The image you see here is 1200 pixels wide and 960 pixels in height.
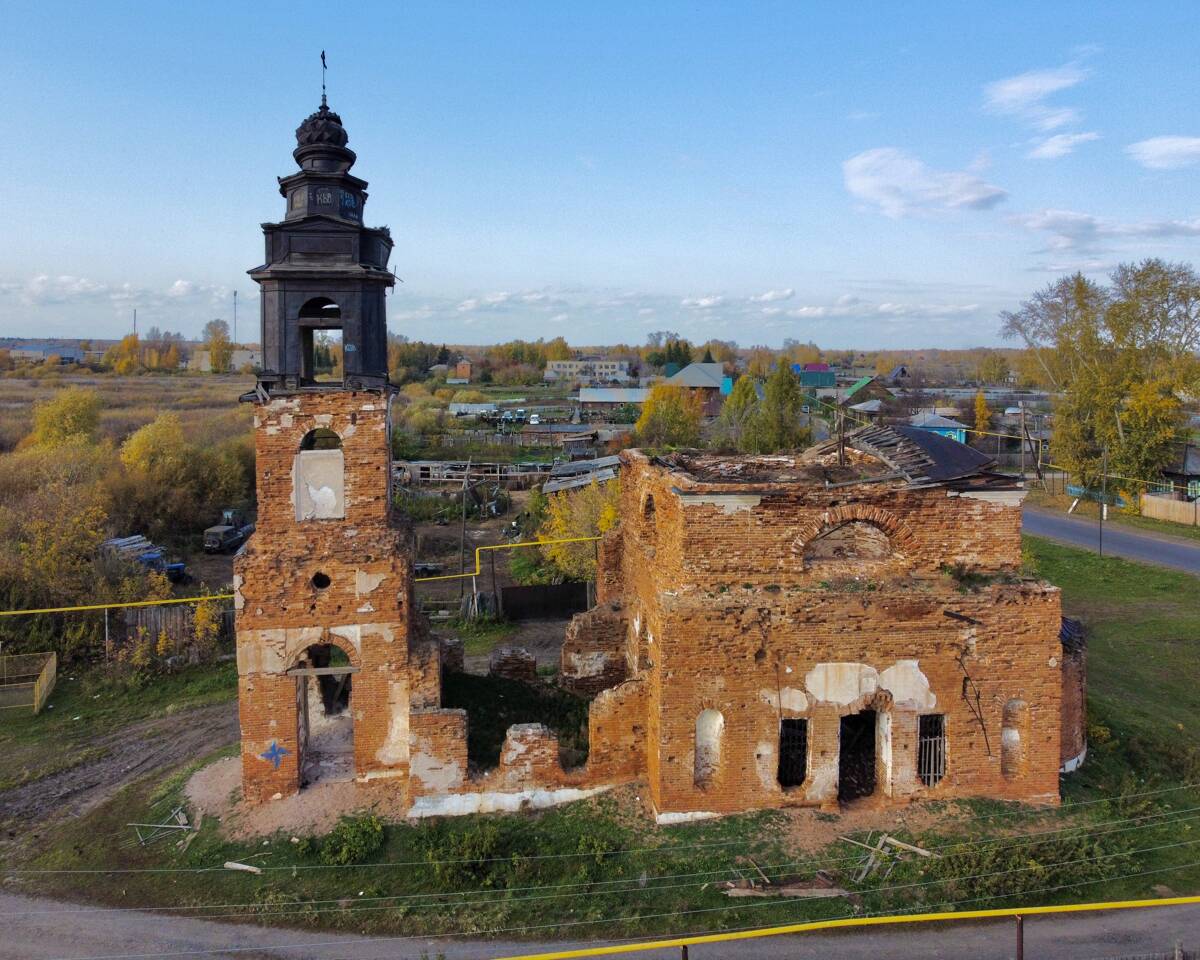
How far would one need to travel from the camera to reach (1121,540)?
116 feet

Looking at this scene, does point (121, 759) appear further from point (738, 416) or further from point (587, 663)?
point (738, 416)

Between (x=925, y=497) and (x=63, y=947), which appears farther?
(x=925, y=497)

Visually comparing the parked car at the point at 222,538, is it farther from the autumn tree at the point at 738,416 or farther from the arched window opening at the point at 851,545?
the arched window opening at the point at 851,545

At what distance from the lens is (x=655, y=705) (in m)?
11.9

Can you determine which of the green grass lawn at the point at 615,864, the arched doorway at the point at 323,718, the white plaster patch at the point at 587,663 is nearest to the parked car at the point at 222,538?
the arched doorway at the point at 323,718

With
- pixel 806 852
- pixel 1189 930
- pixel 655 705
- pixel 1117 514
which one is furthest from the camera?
pixel 1117 514

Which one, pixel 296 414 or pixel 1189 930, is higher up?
pixel 296 414

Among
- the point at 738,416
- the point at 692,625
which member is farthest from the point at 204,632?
the point at 738,416

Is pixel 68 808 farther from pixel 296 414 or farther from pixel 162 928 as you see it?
pixel 296 414

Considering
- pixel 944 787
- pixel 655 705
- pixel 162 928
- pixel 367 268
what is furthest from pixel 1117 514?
pixel 162 928

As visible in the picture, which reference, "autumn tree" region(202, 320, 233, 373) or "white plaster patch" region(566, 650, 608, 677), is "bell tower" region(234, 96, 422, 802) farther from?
"autumn tree" region(202, 320, 233, 373)

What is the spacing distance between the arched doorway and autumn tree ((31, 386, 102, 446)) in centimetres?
3122

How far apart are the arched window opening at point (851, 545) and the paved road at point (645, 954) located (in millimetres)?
4976

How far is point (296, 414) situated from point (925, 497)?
9442mm
